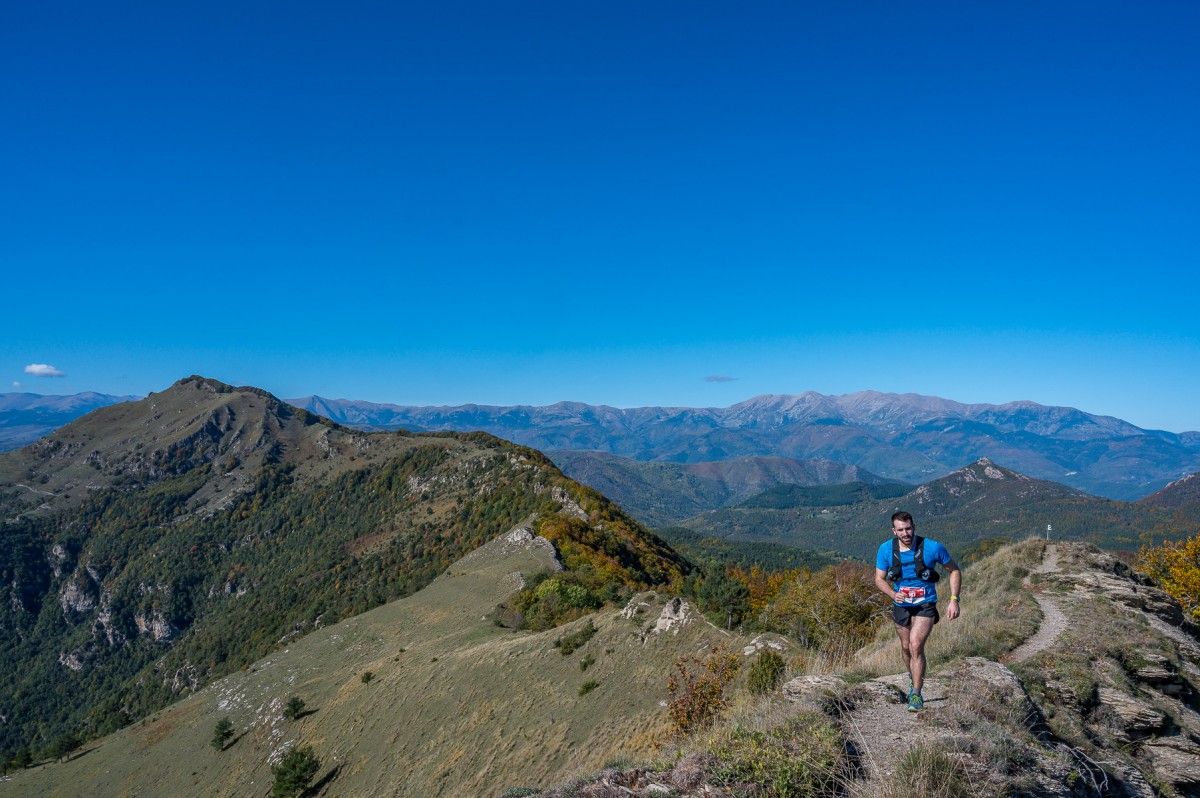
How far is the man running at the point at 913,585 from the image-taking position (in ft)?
36.4

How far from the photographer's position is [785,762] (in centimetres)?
785

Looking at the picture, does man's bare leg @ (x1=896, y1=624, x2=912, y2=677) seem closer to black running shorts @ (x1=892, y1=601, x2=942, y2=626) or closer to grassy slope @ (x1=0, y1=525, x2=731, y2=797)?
black running shorts @ (x1=892, y1=601, x2=942, y2=626)

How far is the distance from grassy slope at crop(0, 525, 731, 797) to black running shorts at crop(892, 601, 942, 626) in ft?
38.4

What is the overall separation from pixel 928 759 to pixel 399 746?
118 ft

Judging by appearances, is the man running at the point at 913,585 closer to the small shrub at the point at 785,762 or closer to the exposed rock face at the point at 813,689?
the exposed rock face at the point at 813,689

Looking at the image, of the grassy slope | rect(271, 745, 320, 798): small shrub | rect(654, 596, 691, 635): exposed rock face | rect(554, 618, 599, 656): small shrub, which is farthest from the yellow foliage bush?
rect(271, 745, 320, 798): small shrub

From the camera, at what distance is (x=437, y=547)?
118250 millimetres

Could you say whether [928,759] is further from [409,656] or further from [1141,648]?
[409,656]

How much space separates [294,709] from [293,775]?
41.3ft

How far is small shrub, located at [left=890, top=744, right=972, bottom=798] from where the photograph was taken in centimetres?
662

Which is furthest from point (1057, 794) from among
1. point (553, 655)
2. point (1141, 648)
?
point (553, 655)

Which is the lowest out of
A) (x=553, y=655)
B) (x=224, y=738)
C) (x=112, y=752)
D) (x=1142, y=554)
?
(x=112, y=752)

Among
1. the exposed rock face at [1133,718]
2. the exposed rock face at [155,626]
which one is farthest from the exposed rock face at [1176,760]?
the exposed rock face at [155,626]

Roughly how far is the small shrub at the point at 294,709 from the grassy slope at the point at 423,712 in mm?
983
